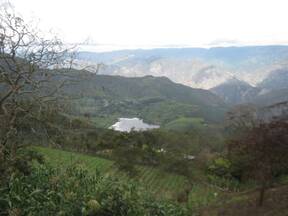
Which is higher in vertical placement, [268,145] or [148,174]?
[268,145]

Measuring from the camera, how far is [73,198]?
301 inches

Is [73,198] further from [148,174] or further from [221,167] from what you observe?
[148,174]

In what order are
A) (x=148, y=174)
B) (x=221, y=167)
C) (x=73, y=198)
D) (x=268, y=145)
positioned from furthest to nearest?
(x=148, y=174) → (x=221, y=167) → (x=268, y=145) → (x=73, y=198)

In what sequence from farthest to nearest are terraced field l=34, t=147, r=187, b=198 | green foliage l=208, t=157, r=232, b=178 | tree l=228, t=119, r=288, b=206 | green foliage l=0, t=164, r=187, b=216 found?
green foliage l=208, t=157, r=232, b=178 < terraced field l=34, t=147, r=187, b=198 < tree l=228, t=119, r=288, b=206 < green foliage l=0, t=164, r=187, b=216

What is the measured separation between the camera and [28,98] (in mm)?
10695

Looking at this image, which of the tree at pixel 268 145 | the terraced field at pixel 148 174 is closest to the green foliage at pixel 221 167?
the terraced field at pixel 148 174

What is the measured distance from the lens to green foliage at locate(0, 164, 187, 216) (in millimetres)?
7391

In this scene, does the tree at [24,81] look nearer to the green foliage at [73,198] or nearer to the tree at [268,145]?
the green foliage at [73,198]

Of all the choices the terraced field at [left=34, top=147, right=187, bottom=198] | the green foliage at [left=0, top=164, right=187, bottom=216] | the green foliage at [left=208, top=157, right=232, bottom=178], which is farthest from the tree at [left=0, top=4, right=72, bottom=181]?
the green foliage at [left=208, top=157, right=232, bottom=178]

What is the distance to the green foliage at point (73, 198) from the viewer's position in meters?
7.39

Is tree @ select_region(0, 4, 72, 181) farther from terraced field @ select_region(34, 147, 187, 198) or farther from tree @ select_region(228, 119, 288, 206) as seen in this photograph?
terraced field @ select_region(34, 147, 187, 198)

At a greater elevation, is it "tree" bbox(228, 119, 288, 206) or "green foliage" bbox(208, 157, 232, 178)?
"tree" bbox(228, 119, 288, 206)

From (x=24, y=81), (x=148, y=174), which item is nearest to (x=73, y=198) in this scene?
(x=24, y=81)

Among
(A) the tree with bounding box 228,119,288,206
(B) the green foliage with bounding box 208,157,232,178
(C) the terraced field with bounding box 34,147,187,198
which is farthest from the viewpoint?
(B) the green foliage with bounding box 208,157,232,178
